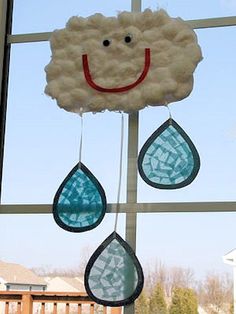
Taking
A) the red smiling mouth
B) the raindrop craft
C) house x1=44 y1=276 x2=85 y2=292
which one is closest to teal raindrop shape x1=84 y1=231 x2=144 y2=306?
the raindrop craft

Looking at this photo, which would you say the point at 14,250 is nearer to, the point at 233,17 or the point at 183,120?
the point at 183,120

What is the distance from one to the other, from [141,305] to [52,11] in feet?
3.31

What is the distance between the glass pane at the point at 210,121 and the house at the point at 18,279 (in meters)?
0.40

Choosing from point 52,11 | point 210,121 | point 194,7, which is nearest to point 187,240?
point 210,121

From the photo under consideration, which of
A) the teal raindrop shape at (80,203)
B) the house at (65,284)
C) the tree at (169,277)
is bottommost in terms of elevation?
the house at (65,284)

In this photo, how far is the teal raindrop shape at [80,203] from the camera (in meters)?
1.77

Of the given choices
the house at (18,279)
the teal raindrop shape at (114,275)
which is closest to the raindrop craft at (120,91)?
the teal raindrop shape at (114,275)

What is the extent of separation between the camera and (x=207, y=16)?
193cm

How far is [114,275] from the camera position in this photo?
1710 mm

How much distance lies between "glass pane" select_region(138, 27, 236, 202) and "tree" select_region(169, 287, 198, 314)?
26cm

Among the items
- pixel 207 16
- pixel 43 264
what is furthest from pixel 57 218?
pixel 207 16

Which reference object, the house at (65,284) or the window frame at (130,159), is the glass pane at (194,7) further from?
the house at (65,284)

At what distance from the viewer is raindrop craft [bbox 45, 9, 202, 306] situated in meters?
1.73

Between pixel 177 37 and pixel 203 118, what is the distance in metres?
0.25
